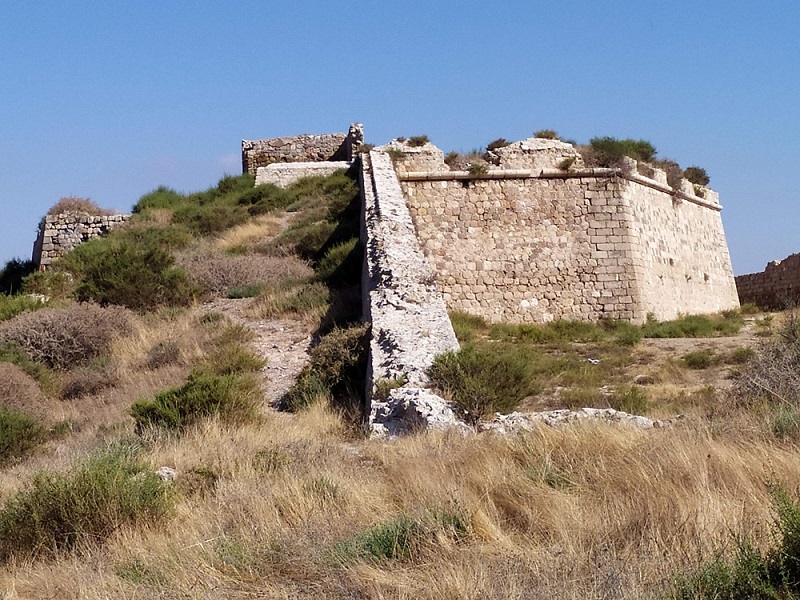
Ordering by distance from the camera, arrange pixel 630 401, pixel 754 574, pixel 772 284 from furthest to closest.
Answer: pixel 772 284
pixel 630 401
pixel 754 574

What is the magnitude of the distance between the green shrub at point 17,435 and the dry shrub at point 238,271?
300 inches

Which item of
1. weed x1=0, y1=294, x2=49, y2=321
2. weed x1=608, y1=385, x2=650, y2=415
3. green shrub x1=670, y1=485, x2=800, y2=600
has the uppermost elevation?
weed x1=0, y1=294, x2=49, y2=321

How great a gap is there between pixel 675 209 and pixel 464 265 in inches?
211

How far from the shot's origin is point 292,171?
24250 millimetres

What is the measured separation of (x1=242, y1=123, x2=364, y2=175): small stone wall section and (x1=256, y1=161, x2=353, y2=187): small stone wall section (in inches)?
39.9

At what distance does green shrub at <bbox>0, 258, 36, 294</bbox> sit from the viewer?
20.6m

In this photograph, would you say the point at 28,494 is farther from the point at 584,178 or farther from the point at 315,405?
the point at 584,178

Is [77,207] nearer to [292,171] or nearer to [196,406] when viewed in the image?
[292,171]

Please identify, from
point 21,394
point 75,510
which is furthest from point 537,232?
point 75,510

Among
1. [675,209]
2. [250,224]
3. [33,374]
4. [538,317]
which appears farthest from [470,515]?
[250,224]

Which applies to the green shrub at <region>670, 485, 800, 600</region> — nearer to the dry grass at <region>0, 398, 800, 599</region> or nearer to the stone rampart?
the dry grass at <region>0, 398, 800, 599</region>

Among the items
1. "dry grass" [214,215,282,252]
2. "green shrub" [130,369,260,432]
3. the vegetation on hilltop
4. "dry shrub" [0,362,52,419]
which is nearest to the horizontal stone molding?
"dry grass" [214,215,282,252]

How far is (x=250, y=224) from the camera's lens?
20625 millimetres

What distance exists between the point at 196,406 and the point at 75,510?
→ 10.6 feet
